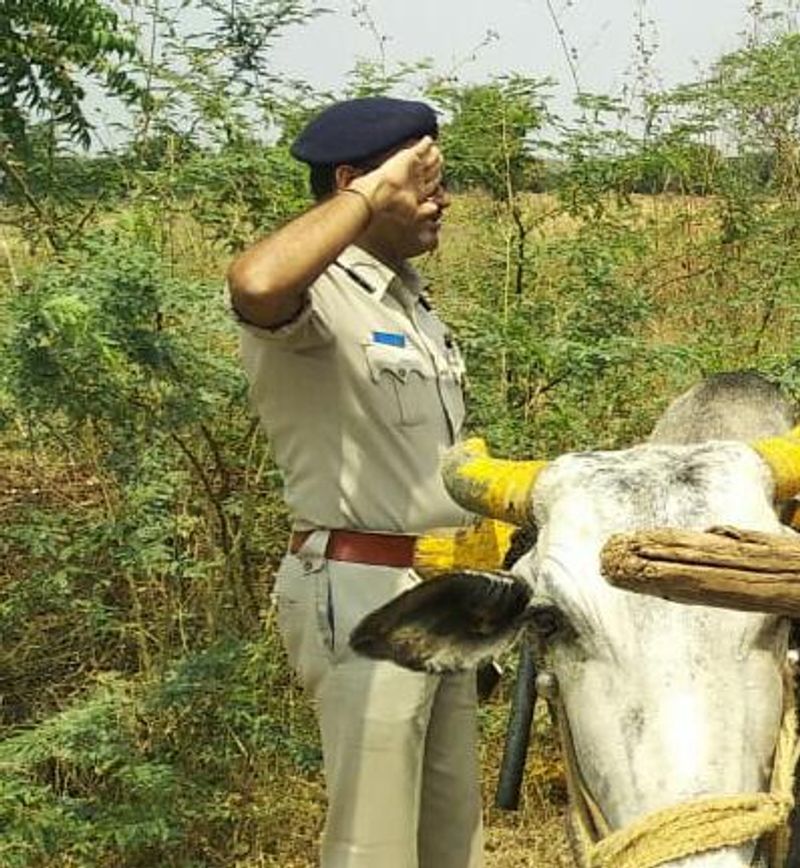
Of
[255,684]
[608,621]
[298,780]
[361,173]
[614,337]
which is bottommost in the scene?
[298,780]

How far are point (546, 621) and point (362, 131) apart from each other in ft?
4.56

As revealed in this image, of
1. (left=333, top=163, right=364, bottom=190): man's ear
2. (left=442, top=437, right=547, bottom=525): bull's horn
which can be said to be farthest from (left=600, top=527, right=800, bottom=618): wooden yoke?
(left=333, top=163, right=364, bottom=190): man's ear

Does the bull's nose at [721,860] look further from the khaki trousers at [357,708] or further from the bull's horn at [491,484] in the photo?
the khaki trousers at [357,708]

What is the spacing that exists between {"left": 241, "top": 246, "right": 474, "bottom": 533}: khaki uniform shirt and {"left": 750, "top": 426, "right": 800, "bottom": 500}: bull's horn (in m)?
0.86

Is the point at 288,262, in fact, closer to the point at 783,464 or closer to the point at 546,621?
the point at 546,621

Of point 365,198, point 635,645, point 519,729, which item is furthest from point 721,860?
point 365,198

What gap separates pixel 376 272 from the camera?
146 inches

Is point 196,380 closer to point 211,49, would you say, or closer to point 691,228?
point 211,49

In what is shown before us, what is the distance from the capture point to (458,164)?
629 centimetres

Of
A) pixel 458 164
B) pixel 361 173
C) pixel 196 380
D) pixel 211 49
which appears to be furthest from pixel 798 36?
pixel 361 173

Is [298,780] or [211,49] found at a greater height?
[211,49]

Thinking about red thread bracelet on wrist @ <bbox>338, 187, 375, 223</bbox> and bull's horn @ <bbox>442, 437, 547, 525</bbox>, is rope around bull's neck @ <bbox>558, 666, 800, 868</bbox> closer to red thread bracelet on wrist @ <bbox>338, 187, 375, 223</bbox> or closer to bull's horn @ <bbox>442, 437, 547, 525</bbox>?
bull's horn @ <bbox>442, 437, 547, 525</bbox>

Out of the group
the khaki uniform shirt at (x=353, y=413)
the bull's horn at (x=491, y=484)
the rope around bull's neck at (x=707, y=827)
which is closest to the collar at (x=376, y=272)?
the khaki uniform shirt at (x=353, y=413)

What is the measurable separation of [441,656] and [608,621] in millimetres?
466
